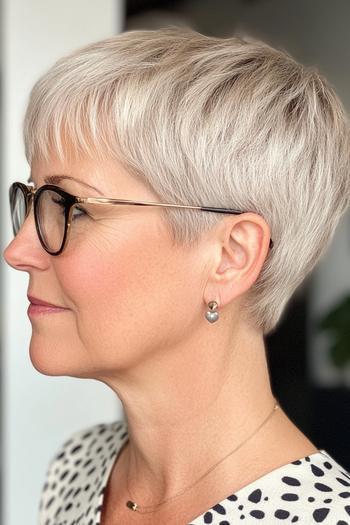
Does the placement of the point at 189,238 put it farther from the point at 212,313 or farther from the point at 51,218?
the point at 51,218

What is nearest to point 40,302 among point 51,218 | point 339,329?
point 51,218

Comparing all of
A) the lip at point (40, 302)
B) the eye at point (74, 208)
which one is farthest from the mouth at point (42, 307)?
the eye at point (74, 208)

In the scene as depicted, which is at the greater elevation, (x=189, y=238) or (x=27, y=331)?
(x=189, y=238)

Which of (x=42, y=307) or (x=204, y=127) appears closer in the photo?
(x=204, y=127)

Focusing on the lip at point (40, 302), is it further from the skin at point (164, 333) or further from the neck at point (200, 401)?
the neck at point (200, 401)

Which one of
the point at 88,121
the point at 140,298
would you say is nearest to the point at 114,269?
the point at 140,298

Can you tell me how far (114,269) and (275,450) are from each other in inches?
15.7

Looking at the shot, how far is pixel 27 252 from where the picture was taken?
1.58m

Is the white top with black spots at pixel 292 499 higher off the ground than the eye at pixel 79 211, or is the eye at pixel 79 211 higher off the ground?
the eye at pixel 79 211


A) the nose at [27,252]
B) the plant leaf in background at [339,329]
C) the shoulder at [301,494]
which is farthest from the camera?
the plant leaf in background at [339,329]

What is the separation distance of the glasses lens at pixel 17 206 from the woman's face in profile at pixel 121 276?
0.13 metres

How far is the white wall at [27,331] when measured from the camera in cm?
298

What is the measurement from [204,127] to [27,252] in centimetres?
36

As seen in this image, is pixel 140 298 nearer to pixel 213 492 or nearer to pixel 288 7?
pixel 213 492
